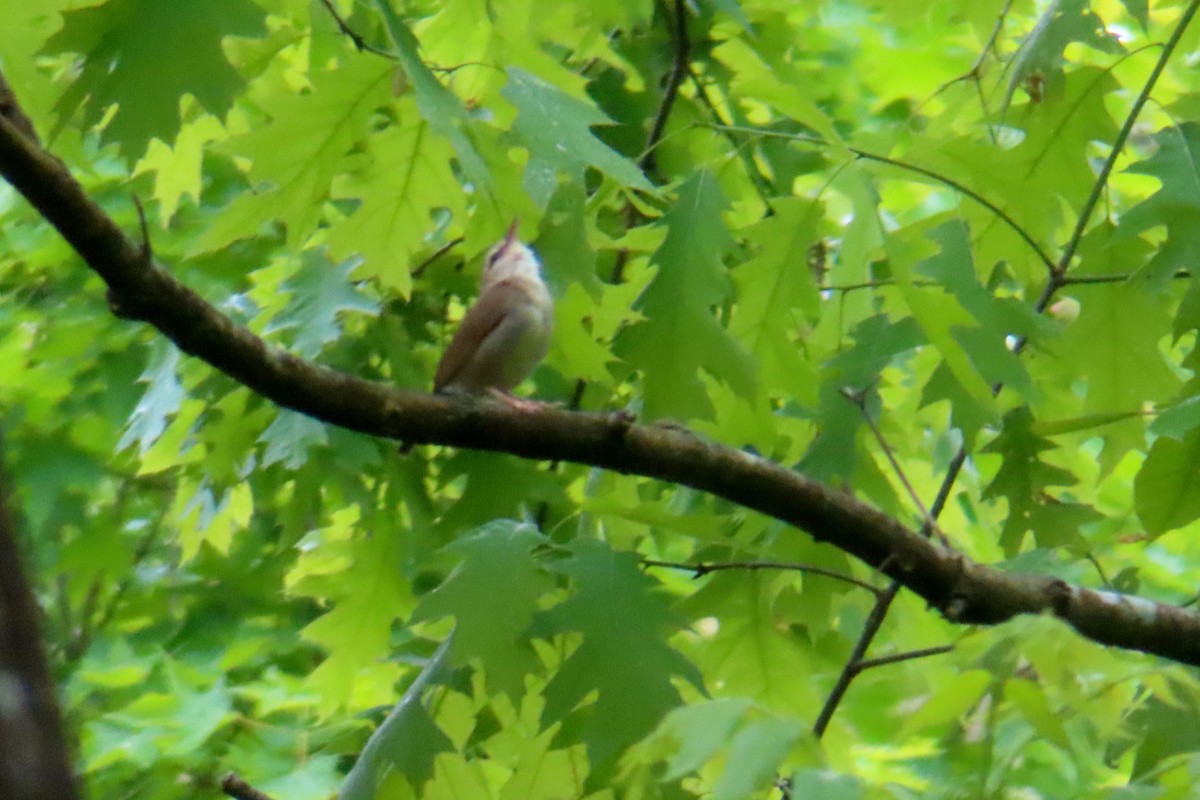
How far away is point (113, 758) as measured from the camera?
3672 millimetres

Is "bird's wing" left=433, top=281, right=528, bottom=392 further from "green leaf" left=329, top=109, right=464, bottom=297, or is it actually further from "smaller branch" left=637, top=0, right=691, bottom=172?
"green leaf" left=329, top=109, right=464, bottom=297

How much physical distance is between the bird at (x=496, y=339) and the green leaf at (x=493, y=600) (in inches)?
41.1

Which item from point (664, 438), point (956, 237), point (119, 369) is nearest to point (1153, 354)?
point (956, 237)

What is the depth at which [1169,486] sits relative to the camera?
2.37m

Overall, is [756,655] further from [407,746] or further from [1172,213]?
[1172,213]

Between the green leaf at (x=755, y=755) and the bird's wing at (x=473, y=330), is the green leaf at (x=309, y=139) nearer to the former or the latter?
the bird's wing at (x=473, y=330)

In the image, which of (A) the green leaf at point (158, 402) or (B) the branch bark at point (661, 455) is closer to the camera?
(B) the branch bark at point (661, 455)

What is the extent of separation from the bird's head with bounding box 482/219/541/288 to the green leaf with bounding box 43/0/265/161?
1332mm

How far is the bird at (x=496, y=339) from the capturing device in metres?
3.25

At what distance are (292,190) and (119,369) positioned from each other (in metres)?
1.94

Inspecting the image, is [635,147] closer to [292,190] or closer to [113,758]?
[292,190]

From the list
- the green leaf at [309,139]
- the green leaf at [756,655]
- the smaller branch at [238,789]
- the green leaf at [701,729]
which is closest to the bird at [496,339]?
the green leaf at [309,139]

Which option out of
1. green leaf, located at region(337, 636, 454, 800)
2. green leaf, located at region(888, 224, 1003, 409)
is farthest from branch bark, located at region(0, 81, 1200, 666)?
green leaf, located at region(337, 636, 454, 800)

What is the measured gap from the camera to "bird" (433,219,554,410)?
3.25 metres
